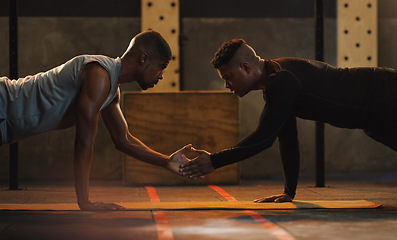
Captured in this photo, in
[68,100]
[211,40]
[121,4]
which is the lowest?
[68,100]

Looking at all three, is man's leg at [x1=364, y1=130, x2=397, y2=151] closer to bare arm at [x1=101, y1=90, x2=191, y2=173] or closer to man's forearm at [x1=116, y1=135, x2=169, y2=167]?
bare arm at [x1=101, y1=90, x2=191, y2=173]

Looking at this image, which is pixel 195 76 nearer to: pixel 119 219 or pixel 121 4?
pixel 121 4

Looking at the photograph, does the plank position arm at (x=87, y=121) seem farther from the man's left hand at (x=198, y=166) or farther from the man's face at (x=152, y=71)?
the man's left hand at (x=198, y=166)

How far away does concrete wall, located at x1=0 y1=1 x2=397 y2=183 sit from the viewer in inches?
298

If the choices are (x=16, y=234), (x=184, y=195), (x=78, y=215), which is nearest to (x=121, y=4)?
(x=184, y=195)

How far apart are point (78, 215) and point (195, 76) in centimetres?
399

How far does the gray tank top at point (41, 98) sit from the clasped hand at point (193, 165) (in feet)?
2.54

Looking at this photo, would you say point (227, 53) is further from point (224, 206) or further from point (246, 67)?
point (224, 206)

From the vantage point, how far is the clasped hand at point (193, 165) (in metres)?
4.19

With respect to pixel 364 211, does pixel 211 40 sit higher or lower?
higher

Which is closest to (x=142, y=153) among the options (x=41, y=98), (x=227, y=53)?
(x=41, y=98)

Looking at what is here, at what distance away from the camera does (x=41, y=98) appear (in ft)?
13.4

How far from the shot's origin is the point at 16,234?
10.8 feet

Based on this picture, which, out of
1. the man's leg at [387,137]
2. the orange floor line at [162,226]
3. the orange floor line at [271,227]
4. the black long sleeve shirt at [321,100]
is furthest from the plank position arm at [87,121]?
the man's leg at [387,137]
